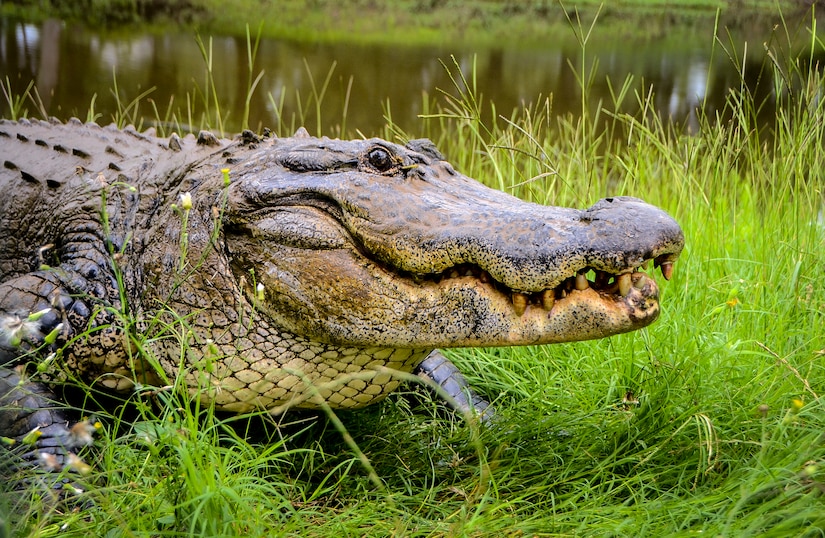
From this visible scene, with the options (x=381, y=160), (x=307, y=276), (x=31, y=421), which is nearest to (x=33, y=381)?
(x=31, y=421)

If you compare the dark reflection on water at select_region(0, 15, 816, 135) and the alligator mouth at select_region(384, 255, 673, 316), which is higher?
the alligator mouth at select_region(384, 255, 673, 316)

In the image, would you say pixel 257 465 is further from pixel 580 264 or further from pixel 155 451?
pixel 580 264

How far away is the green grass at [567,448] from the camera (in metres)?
1.81

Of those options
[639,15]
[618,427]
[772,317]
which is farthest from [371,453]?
[639,15]

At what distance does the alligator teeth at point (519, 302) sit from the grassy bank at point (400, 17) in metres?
11.7

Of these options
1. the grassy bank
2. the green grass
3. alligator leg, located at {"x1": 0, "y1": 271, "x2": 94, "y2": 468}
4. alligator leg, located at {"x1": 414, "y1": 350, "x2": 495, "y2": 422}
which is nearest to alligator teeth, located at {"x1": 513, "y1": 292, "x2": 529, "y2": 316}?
the green grass

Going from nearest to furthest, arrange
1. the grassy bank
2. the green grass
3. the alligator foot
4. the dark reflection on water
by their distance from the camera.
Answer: the green grass
the alligator foot
the dark reflection on water
the grassy bank

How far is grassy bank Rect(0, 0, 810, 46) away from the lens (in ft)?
47.6

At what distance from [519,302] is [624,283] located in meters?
Answer: 0.27

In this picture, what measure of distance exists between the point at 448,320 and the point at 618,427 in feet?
2.44

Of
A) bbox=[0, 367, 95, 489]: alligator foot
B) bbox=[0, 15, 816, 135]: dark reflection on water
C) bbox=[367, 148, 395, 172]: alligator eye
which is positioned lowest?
bbox=[0, 15, 816, 135]: dark reflection on water

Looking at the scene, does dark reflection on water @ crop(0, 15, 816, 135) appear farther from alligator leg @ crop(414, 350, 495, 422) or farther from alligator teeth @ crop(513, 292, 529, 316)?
alligator teeth @ crop(513, 292, 529, 316)

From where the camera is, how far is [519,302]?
82.4 inches

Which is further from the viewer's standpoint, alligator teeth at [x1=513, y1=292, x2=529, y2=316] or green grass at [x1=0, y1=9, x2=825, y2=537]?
alligator teeth at [x1=513, y1=292, x2=529, y2=316]
